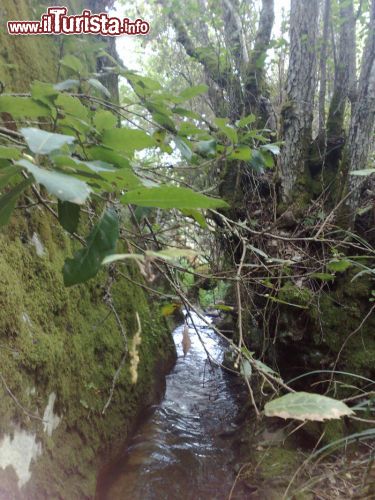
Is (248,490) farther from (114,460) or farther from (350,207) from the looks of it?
(350,207)

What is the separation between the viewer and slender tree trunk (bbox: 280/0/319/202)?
3414mm

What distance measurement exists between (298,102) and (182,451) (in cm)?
334

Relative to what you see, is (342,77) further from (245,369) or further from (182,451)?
(182,451)

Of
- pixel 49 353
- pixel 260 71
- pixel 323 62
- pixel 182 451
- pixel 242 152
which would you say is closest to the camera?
pixel 242 152

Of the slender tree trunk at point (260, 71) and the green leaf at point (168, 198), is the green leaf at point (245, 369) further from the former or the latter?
the slender tree trunk at point (260, 71)

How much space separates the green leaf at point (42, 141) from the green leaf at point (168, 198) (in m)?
0.12

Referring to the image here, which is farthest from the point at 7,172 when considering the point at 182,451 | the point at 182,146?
the point at 182,451

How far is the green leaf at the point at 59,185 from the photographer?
0.43m

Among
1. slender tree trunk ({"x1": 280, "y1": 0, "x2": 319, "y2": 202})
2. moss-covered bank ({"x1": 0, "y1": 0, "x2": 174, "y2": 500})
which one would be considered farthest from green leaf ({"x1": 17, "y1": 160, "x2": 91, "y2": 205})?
slender tree trunk ({"x1": 280, "y1": 0, "x2": 319, "y2": 202})

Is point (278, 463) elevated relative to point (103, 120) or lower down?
lower down

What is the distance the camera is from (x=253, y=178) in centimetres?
355

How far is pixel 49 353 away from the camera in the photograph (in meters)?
1.84

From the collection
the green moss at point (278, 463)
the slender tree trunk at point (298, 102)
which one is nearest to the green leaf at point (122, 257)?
the green moss at point (278, 463)

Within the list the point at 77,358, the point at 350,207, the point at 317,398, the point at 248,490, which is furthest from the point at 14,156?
the point at 350,207
